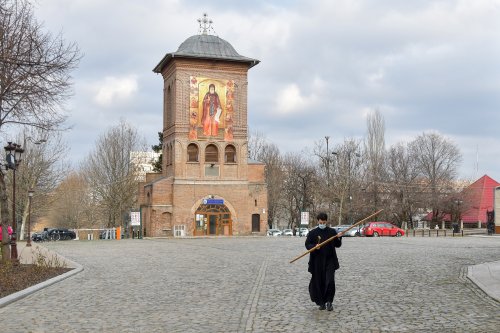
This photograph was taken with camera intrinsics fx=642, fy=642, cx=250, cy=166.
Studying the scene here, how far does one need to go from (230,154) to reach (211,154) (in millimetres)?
1775

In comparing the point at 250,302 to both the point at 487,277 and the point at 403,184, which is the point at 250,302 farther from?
the point at 403,184

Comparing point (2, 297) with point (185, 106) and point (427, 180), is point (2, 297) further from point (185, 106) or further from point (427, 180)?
point (427, 180)

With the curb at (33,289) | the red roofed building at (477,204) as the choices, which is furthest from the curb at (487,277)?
the red roofed building at (477,204)

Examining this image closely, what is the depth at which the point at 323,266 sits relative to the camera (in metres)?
11.2

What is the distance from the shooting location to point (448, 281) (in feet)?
51.0

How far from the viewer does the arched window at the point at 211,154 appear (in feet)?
187

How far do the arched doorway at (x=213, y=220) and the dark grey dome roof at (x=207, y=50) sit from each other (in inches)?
514

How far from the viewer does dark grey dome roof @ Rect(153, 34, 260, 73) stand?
56.0 metres

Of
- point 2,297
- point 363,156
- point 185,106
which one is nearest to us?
point 2,297

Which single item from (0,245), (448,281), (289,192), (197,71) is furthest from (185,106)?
(448,281)

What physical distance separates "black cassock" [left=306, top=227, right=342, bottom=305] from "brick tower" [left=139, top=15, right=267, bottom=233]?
44.5m

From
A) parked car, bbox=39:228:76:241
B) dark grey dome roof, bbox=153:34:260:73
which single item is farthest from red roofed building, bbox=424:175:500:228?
parked car, bbox=39:228:76:241

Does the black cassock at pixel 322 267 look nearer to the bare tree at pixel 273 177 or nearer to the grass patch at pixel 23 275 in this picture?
the grass patch at pixel 23 275

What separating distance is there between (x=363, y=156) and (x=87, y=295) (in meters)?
66.5
